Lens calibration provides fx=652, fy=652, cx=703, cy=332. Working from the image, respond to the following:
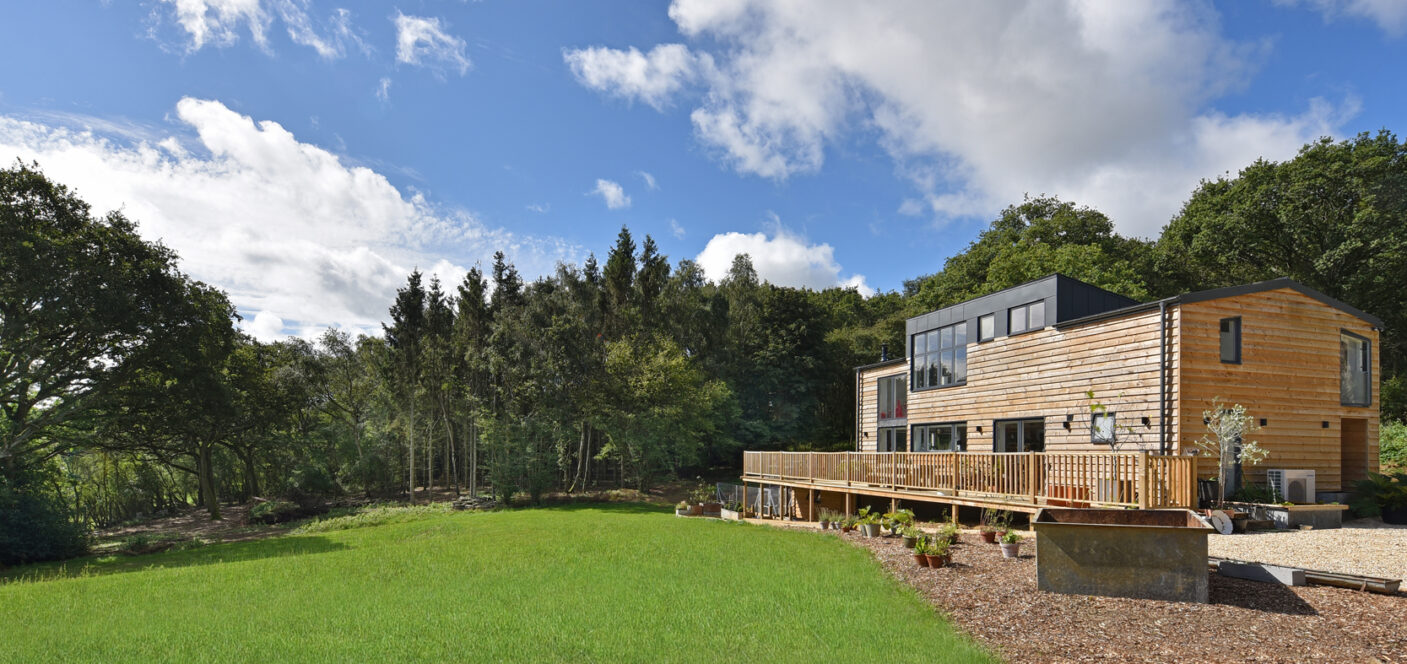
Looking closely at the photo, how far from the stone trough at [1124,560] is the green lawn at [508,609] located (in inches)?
59.4

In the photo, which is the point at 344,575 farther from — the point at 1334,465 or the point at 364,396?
the point at 364,396

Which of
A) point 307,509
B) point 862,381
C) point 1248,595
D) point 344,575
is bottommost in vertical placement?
point 307,509

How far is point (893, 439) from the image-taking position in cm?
2147

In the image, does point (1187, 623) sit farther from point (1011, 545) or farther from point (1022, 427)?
point (1022, 427)

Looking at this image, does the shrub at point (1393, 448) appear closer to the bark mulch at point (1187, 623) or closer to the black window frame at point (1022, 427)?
the black window frame at point (1022, 427)

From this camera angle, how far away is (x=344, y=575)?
9.95 m

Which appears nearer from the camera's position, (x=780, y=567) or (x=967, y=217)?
(x=780, y=567)

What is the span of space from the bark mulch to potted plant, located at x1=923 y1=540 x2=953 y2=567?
1241 millimetres

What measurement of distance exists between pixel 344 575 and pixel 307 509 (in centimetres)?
2187


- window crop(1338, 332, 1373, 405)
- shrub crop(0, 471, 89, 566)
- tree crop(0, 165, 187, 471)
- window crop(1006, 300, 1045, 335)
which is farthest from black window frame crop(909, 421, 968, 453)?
shrub crop(0, 471, 89, 566)

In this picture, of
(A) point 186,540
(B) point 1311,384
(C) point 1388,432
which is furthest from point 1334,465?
(A) point 186,540

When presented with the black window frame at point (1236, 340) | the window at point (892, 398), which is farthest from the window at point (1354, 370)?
the window at point (892, 398)

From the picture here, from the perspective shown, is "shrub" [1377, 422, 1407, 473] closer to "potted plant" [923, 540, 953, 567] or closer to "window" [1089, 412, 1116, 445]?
"window" [1089, 412, 1116, 445]

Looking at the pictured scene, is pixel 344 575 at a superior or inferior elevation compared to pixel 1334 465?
inferior
